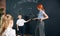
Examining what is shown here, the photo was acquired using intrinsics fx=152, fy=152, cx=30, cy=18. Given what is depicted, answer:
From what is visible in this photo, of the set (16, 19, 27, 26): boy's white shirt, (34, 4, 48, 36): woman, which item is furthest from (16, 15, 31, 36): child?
(34, 4, 48, 36): woman

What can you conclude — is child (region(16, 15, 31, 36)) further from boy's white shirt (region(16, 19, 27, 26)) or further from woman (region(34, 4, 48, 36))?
woman (region(34, 4, 48, 36))

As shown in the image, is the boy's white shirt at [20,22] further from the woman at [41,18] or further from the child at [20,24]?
the woman at [41,18]

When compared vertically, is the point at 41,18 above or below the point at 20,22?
above

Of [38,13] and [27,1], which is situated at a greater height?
[27,1]

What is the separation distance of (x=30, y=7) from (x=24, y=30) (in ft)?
2.12

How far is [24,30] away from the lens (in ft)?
13.5

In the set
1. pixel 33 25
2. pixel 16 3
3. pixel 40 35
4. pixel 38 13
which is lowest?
pixel 40 35

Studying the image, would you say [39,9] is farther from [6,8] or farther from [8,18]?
[8,18]

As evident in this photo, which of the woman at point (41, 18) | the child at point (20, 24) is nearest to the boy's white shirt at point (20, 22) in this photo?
the child at point (20, 24)

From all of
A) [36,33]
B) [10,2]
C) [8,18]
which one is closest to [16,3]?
[10,2]

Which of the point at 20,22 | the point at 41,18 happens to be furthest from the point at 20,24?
the point at 41,18

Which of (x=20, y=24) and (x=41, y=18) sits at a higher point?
(x=41, y=18)

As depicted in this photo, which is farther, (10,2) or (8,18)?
(10,2)

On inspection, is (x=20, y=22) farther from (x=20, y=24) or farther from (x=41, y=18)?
(x=41, y=18)
